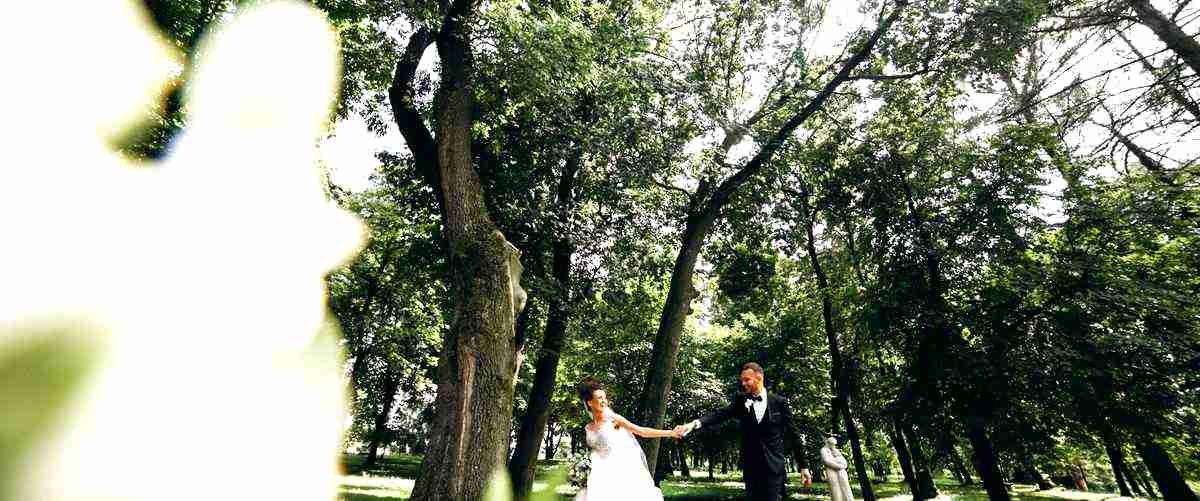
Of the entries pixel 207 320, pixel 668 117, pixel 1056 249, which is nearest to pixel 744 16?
pixel 668 117

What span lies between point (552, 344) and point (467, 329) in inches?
247

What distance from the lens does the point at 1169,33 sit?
9.56m

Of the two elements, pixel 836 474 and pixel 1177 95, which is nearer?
pixel 1177 95

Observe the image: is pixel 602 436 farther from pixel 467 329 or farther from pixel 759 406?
pixel 467 329

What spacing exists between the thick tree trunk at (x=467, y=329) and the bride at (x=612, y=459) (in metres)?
1.15

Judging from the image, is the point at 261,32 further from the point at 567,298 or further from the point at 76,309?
the point at 567,298

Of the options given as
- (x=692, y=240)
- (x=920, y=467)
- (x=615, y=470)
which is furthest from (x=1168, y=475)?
(x=615, y=470)

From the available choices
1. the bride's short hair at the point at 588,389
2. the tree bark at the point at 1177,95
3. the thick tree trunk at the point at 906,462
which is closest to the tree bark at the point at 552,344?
the bride's short hair at the point at 588,389

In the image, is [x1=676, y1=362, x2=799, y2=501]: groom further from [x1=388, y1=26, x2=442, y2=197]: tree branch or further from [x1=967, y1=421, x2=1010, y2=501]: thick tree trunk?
[x1=967, y1=421, x2=1010, y2=501]: thick tree trunk

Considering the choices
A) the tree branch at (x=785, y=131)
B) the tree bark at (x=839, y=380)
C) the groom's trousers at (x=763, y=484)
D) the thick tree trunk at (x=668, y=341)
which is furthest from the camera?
the tree bark at (x=839, y=380)

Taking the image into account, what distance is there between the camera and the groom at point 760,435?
5.98 m

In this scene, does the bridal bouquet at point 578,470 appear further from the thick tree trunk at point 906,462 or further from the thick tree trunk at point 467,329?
the thick tree trunk at point 906,462

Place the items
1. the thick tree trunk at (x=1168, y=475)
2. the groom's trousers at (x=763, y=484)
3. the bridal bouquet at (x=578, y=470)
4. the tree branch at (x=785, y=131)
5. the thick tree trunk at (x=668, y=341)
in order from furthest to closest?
the thick tree trunk at (x=1168, y=475)
the tree branch at (x=785, y=131)
the thick tree trunk at (x=668, y=341)
the groom's trousers at (x=763, y=484)
the bridal bouquet at (x=578, y=470)

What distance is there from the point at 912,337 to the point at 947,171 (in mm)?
4547
